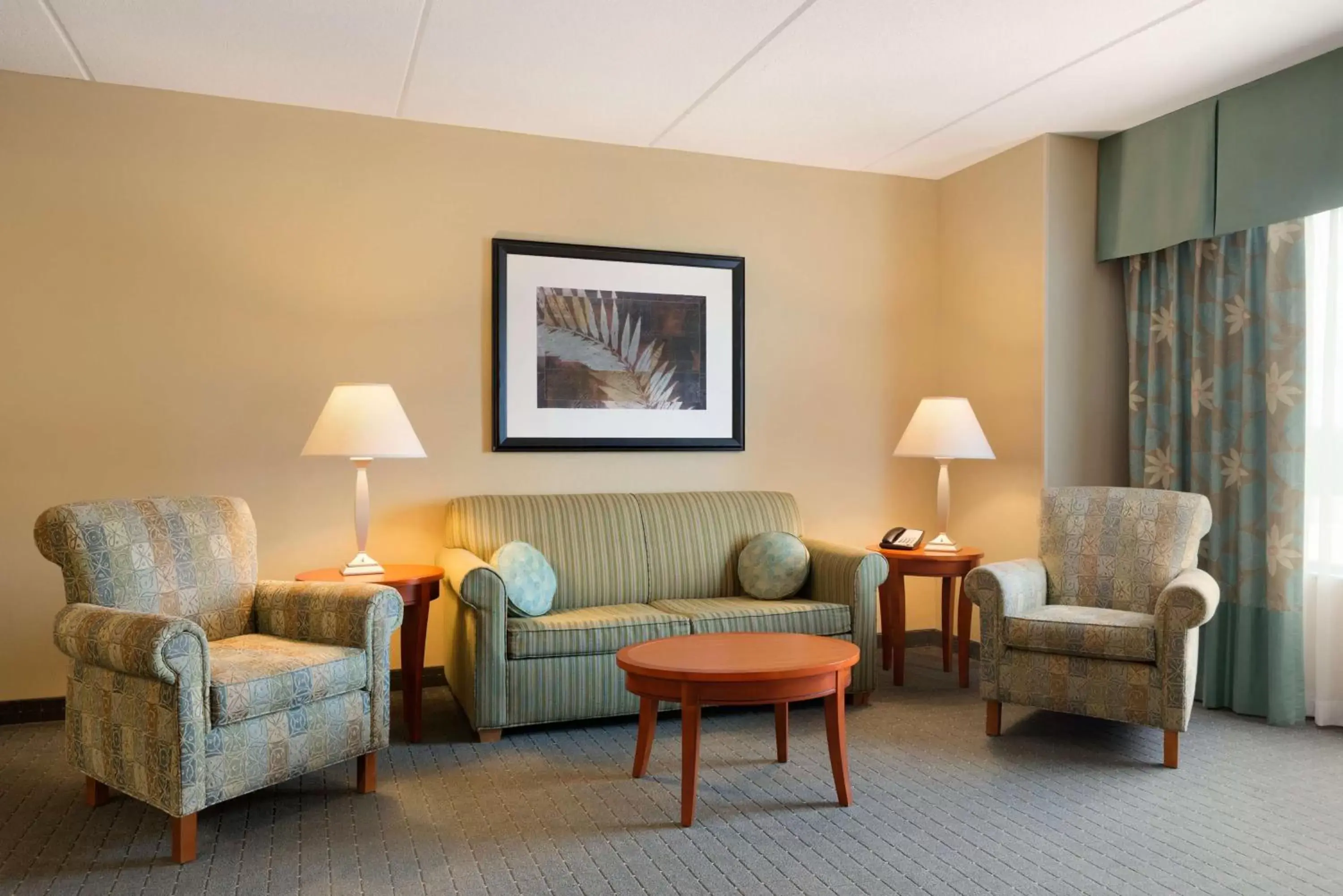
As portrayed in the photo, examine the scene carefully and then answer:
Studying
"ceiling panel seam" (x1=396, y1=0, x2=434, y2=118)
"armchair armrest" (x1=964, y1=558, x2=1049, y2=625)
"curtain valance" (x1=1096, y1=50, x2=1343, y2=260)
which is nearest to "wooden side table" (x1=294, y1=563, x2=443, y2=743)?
"ceiling panel seam" (x1=396, y1=0, x2=434, y2=118)

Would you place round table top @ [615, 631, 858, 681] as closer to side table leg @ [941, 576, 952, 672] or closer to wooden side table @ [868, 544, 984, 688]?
wooden side table @ [868, 544, 984, 688]

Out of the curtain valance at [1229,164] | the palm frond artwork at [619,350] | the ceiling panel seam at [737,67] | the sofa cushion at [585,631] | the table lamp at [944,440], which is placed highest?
the ceiling panel seam at [737,67]

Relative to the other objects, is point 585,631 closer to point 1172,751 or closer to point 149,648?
point 149,648

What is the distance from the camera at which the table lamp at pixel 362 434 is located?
3766mm

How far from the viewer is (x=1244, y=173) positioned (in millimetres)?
3992

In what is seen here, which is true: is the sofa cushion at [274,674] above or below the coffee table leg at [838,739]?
above

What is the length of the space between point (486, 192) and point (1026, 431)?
8.94 ft

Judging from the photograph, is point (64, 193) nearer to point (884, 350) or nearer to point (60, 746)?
point (60, 746)

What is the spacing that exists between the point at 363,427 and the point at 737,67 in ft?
6.38

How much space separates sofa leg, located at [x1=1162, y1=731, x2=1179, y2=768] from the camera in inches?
134

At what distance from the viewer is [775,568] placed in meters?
4.37

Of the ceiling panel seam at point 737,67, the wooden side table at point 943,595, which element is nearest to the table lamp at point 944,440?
the wooden side table at point 943,595

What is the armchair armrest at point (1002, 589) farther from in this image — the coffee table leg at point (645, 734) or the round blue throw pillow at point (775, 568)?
the coffee table leg at point (645, 734)

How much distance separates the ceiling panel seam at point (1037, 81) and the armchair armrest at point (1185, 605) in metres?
1.87
